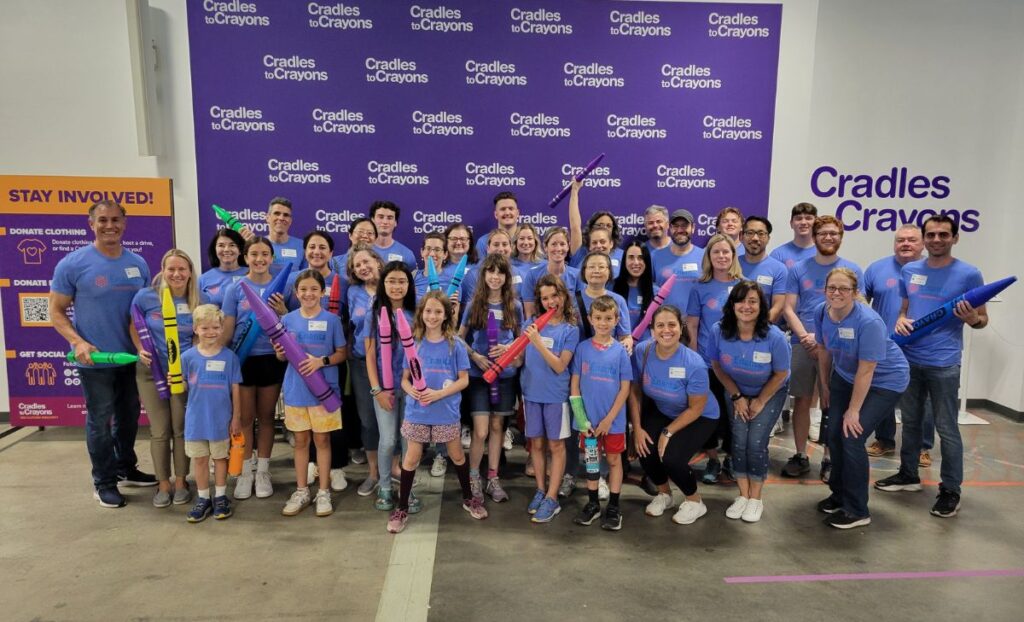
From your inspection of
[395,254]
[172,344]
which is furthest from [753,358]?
[172,344]

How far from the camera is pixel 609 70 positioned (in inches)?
226

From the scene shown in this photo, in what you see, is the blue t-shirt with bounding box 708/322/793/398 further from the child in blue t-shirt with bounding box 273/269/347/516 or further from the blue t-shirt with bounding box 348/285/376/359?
the child in blue t-shirt with bounding box 273/269/347/516

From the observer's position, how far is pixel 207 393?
383 centimetres

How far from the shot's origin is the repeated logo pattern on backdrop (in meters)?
5.51

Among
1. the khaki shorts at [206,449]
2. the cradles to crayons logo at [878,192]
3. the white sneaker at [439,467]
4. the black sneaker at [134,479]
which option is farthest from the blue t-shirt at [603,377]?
the cradles to crayons logo at [878,192]

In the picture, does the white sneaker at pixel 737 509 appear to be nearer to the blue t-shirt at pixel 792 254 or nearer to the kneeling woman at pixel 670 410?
the kneeling woman at pixel 670 410

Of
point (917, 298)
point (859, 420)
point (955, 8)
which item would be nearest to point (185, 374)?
point (859, 420)

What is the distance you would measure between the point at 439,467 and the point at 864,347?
2915mm

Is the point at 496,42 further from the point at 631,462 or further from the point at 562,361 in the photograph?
the point at 631,462

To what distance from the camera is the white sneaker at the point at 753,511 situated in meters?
3.97

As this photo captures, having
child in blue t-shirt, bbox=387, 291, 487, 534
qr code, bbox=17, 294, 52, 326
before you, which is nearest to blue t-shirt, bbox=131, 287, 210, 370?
A: child in blue t-shirt, bbox=387, 291, 487, 534

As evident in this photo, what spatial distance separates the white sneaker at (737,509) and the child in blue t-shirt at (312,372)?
8.31 ft

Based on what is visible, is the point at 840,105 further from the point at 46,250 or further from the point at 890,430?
the point at 46,250

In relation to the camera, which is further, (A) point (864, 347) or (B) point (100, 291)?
(B) point (100, 291)
